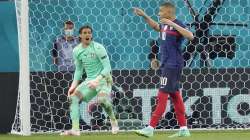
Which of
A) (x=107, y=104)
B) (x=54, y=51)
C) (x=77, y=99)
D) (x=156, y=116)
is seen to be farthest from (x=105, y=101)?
(x=54, y=51)

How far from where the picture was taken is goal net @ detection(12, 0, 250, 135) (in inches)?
424

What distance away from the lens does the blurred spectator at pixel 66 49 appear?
11.0 meters

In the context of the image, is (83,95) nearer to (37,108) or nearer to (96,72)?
(96,72)

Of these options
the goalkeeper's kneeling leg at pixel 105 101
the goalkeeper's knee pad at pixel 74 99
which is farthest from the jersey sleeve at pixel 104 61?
the goalkeeper's knee pad at pixel 74 99

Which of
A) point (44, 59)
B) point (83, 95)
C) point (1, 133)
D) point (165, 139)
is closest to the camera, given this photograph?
point (165, 139)

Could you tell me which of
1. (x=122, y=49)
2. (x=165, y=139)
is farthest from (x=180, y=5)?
(x=165, y=139)

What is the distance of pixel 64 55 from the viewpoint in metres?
11.1

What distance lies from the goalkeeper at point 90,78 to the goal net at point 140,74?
0.82 m

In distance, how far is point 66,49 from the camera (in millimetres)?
11070

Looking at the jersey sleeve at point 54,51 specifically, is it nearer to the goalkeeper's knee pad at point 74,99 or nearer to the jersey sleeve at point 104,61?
the jersey sleeve at point 104,61

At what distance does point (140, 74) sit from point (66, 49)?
125cm

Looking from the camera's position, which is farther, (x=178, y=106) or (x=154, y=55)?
(x=154, y=55)

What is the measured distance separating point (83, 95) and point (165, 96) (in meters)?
1.47

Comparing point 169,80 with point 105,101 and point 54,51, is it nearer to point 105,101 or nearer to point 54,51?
point 105,101
